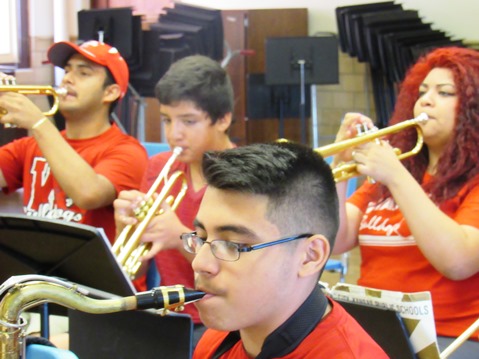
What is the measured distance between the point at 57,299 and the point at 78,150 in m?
1.45

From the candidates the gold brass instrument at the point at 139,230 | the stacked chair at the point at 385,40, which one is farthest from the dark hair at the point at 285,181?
the stacked chair at the point at 385,40

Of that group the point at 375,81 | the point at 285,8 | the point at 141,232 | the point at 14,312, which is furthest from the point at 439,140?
the point at 285,8

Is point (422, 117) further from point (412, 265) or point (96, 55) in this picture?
point (96, 55)

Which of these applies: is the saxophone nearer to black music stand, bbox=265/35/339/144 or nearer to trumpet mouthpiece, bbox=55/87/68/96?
trumpet mouthpiece, bbox=55/87/68/96

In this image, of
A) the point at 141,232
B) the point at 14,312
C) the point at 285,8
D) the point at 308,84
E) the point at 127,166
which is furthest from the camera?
the point at 285,8

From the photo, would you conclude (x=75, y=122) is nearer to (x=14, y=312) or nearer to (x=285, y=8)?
(x=14, y=312)

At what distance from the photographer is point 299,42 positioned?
542 cm

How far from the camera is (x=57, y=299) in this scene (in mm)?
1016

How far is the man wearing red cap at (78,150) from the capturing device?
86.5 inches

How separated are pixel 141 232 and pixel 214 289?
858 millimetres

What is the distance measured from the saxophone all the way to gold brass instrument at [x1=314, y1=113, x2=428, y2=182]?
3.43 feet

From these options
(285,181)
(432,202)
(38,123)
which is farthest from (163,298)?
(38,123)

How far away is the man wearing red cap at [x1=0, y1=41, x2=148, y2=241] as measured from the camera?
86.5 inches

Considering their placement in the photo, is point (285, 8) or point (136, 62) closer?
point (136, 62)
